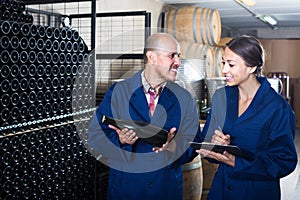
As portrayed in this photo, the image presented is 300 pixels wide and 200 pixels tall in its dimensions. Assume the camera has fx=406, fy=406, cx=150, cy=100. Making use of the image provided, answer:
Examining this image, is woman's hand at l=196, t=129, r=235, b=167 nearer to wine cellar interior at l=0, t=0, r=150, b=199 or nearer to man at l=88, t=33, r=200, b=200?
man at l=88, t=33, r=200, b=200

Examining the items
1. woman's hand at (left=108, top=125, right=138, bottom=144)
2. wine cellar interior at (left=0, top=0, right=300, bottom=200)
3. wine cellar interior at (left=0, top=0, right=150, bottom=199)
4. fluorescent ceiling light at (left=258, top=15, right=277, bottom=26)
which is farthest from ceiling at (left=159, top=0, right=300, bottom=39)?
woman's hand at (left=108, top=125, right=138, bottom=144)

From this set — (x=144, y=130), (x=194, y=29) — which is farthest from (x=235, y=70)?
(x=194, y=29)

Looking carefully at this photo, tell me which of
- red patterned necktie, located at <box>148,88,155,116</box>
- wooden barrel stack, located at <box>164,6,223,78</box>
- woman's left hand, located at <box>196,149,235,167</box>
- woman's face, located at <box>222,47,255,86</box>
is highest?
wooden barrel stack, located at <box>164,6,223,78</box>

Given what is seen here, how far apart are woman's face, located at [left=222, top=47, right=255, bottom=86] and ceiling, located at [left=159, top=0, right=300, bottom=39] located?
475 cm

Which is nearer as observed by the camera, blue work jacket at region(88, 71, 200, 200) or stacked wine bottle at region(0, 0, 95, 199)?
blue work jacket at region(88, 71, 200, 200)

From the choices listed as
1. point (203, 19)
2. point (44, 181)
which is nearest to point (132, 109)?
point (44, 181)

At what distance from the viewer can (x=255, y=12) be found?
8.13 m

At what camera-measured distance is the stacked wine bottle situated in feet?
8.43

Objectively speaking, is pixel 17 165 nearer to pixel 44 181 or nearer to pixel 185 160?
pixel 44 181

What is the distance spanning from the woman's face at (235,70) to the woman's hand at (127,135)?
1.84 ft

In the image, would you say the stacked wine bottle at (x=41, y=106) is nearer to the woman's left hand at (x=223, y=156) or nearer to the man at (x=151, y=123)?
the man at (x=151, y=123)

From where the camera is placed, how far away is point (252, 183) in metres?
2.06

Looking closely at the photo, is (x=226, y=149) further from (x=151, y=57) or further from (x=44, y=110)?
(x=44, y=110)

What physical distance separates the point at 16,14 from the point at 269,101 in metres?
1.85
